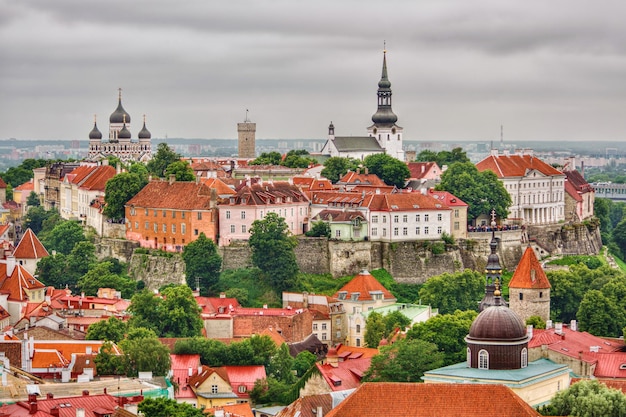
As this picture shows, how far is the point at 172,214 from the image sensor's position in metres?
89.3

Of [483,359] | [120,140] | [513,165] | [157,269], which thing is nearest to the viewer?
[483,359]

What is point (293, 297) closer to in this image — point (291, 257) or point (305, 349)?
point (291, 257)

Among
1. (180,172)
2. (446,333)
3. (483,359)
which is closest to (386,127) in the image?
(180,172)

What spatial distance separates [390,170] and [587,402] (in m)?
53.1

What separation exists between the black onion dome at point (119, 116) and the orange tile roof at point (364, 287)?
250 feet

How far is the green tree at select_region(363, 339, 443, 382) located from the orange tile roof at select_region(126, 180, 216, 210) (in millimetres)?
24908

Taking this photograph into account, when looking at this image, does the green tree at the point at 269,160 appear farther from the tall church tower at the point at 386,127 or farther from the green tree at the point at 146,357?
the green tree at the point at 146,357

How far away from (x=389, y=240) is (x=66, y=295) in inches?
769

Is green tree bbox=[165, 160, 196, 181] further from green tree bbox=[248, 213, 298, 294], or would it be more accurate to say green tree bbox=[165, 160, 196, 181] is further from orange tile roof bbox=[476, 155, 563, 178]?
orange tile roof bbox=[476, 155, 563, 178]

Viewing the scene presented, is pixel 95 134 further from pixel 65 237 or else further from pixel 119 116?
pixel 65 237

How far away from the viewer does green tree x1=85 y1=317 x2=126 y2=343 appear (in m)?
69.7

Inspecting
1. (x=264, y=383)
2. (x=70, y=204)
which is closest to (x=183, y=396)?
(x=264, y=383)

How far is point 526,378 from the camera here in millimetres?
54344

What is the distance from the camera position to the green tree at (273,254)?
8450 cm
